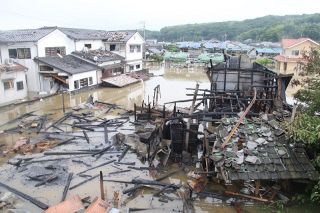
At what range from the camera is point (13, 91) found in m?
29.7

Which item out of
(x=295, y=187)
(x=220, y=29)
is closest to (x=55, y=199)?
(x=295, y=187)

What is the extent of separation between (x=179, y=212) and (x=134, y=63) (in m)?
39.9

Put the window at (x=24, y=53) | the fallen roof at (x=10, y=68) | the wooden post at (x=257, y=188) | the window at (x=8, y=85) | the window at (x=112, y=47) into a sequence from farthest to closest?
the window at (x=112, y=47)
the window at (x=24, y=53)
the window at (x=8, y=85)
the fallen roof at (x=10, y=68)
the wooden post at (x=257, y=188)

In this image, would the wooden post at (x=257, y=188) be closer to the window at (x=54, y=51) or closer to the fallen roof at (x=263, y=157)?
the fallen roof at (x=263, y=157)

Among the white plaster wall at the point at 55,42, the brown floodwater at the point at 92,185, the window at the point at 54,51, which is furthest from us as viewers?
the window at the point at 54,51

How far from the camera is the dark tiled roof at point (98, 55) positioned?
130 feet

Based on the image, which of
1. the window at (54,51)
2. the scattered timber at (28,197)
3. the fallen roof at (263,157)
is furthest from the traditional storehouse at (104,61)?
the fallen roof at (263,157)

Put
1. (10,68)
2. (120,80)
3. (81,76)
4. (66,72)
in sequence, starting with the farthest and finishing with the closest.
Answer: (120,80) < (81,76) < (66,72) < (10,68)

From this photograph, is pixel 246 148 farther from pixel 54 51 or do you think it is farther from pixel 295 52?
pixel 295 52

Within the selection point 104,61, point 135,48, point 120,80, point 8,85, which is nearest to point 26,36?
point 8,85

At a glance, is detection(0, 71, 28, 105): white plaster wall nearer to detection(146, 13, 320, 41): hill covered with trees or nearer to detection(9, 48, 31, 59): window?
detection(9, 48, 31, 59): window

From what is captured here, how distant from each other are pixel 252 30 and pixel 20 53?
119 m

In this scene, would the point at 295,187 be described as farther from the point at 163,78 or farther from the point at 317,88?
the point at 163,78

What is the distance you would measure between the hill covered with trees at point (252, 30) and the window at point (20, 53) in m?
90.0
